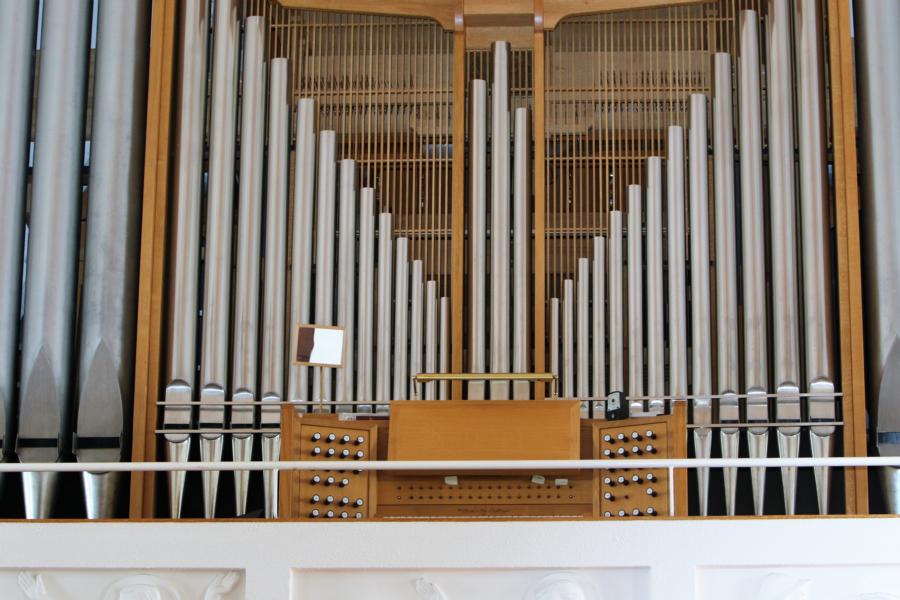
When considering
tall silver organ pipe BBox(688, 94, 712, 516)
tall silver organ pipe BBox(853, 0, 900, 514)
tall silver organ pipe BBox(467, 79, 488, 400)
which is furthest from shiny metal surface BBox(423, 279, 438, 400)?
tall silver organ pipe BBox(853, 0, 900, 514)

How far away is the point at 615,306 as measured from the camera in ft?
25.7

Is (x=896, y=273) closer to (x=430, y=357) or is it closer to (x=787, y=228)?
(x=787, y=228)

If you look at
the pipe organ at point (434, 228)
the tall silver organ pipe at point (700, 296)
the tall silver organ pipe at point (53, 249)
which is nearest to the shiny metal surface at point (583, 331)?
the pipe organ at point (434, 228)

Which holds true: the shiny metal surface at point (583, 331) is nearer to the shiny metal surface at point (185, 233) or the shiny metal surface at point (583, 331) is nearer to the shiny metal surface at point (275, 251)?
the shiny metal surface at point (275, 251)

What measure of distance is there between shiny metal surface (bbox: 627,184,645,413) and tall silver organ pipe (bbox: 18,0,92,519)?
A: 315cm

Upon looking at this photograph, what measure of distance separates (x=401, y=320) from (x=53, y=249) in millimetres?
2020

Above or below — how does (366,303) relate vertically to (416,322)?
above

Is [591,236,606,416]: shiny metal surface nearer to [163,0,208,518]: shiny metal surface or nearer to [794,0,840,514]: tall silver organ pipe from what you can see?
[794,0,840,514]: tall silver organ pipe

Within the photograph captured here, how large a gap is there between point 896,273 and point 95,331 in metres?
4.49

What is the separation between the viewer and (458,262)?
805 cm

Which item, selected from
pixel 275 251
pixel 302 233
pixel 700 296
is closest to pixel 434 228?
pixel 302 233

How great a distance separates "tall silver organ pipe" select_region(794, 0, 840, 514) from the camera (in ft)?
24.7

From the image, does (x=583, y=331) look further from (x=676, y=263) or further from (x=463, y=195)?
(x=463, y=195)

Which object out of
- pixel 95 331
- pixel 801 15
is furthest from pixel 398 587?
pixel 801 15
